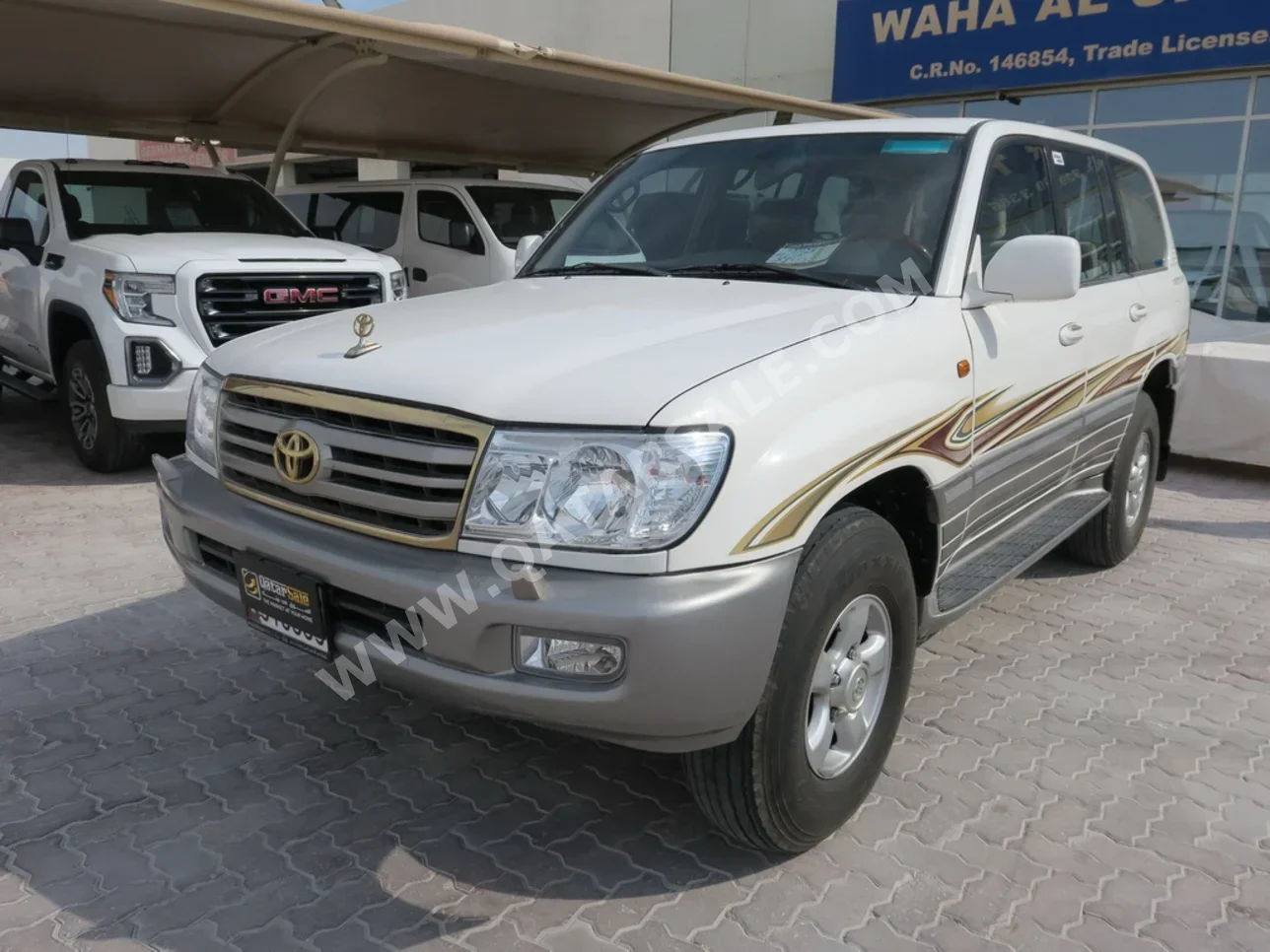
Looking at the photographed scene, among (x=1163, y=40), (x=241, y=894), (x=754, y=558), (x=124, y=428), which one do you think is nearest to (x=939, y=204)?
(x=754, y=558)

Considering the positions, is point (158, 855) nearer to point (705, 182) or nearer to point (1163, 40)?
point (705, 182)

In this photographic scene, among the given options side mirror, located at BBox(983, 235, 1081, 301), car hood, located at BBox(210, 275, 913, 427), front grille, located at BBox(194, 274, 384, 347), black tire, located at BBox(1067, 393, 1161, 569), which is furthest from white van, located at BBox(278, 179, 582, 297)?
side mirror, located at BBox(983, 235, 1081, 301)

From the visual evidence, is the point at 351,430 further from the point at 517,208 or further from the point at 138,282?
the point at 517,208

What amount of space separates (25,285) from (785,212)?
19.3 feet

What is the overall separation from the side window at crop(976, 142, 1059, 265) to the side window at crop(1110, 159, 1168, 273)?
1.00 meters

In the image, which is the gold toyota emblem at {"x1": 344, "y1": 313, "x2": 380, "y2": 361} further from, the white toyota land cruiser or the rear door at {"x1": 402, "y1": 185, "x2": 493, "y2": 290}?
the rear door at {"x1": 402, "y1": 185, "x2": 493, "y2": 290}

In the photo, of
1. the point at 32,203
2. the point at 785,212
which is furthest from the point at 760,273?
the point at 32,203

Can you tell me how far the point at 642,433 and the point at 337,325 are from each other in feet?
4.43

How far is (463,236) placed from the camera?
9328 mm

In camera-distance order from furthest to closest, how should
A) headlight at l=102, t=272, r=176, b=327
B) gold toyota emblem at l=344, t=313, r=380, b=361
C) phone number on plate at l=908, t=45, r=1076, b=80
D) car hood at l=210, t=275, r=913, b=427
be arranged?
phone number on plate at l=908, t=45, r=1076, b=80 < headlight at l=102, t=272, r=176, b=327 < gold toyota emblem at l=344, t=313, r=380, b=361 < car hood at l=210, t=275, r=913, b=427

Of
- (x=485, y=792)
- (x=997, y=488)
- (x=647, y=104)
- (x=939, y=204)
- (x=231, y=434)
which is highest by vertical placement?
(x=647, y=104)

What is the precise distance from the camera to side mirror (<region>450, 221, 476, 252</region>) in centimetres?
934

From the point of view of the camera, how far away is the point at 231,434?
2.79 metres

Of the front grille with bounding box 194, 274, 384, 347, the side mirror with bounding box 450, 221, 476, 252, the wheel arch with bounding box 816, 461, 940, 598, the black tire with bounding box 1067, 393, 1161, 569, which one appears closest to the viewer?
the wheel arch with bounding box 816, 461, 940, 598
